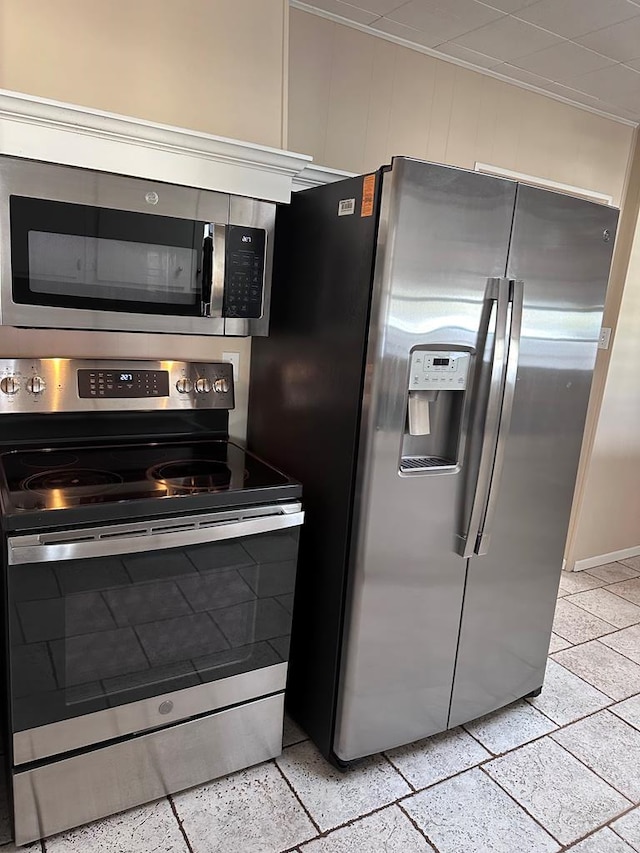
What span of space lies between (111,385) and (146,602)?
0.71 meters

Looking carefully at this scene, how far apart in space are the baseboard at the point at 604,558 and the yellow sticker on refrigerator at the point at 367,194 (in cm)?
274

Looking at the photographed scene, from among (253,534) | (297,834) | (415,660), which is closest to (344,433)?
(253,534)

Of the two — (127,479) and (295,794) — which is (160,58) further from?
(295,794)

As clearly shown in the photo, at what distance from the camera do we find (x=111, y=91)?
1697mm

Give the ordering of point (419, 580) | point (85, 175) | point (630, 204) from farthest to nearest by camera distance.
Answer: point (630, 204), point (419, 580), point (85, 175)

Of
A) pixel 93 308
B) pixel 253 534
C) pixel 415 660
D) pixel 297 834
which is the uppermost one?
pixel 93 308

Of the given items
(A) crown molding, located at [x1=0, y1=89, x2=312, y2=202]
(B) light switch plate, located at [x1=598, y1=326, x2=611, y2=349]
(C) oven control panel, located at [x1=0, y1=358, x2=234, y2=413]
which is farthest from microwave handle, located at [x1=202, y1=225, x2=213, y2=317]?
(B) light switch plate, located at [x1=598, y1=326, x2=611, y2=349]

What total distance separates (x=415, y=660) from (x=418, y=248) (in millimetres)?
1237

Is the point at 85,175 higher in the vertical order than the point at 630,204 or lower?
lower

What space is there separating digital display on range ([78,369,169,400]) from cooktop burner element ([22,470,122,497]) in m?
0.29

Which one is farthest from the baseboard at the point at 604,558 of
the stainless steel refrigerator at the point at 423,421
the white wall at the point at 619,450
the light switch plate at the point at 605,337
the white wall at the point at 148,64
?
Answer: the white wall at the point at 148,64

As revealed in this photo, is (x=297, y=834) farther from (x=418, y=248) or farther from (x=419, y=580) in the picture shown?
(x=418, y=248)

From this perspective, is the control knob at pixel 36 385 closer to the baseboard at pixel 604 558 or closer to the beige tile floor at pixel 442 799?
the beige tile floor at pixel 442 799

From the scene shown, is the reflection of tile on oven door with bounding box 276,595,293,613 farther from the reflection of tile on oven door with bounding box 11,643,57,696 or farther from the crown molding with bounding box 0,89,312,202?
the crown molding with bounding box 0,89,312,202
